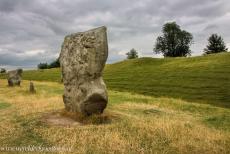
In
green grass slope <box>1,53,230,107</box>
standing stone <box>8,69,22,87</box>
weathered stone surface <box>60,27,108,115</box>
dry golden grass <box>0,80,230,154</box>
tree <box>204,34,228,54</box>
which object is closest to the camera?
dry golden grass <box>0,80,230,154</box>

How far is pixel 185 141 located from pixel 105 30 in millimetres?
7408

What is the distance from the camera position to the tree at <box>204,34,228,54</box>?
10231 cm

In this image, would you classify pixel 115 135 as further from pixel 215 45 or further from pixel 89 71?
pixel 215 45

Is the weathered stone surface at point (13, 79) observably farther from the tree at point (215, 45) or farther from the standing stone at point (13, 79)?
the tree at point (215, 45)

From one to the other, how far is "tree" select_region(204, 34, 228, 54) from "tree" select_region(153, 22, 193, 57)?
56.5ft

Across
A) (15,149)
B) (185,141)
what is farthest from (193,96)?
(15,149)

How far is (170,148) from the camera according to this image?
1367 cm

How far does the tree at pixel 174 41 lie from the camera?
120 m

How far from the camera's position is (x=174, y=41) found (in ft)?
393

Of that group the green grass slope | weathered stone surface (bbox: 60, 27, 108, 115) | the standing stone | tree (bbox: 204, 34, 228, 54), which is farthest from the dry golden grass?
tree (bbox: 204, 34, 228, 54)

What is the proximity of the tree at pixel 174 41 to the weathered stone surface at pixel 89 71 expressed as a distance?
10335 cm

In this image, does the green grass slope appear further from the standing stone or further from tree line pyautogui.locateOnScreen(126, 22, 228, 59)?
tree line pyautogui.locateOnScreen(126, 22, 228, 59)

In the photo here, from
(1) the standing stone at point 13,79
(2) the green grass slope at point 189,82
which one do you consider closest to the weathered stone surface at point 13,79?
(1) the standing stone at point 13,79

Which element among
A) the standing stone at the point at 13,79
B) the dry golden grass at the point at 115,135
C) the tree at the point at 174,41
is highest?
the tree at the point at 174,41
